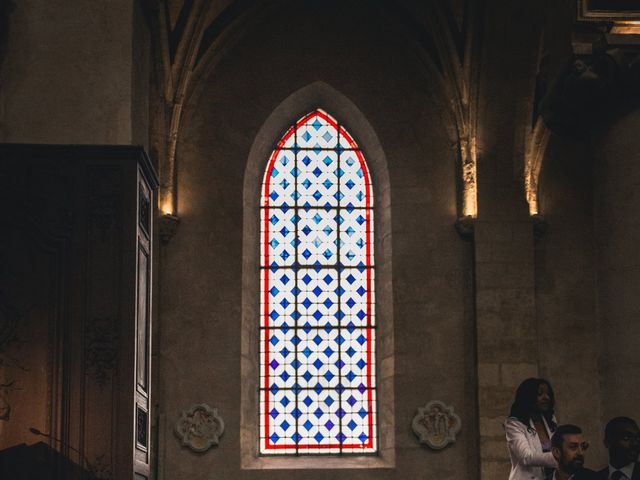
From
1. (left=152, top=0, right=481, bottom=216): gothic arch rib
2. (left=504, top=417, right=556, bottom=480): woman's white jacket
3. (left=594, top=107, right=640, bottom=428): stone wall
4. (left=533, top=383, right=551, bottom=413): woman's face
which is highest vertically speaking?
(left=152, top=0, right=481, bottom=216): gothic arch rib

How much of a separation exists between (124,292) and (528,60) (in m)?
8.80

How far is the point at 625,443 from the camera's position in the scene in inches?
260

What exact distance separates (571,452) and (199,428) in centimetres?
895

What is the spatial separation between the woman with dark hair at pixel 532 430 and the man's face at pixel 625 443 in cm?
101

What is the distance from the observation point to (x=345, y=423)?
1574 centimetres

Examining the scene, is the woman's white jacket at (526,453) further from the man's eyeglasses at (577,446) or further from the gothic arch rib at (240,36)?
the gothic arch rib at (240,36)

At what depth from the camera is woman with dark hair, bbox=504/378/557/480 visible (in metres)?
7.64

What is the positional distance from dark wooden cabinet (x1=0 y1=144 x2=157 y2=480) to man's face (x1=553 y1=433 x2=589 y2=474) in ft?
7.79

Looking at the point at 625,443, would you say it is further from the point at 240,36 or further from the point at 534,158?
the point at 240,36

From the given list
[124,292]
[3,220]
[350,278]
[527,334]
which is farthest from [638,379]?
[350,278]

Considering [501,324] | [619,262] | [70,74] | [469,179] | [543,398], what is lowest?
[543,398]

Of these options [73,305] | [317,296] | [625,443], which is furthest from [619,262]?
[317,296]

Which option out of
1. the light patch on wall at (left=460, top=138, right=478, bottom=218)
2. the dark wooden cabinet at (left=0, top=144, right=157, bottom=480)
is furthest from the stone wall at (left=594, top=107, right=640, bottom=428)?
the light patch on wall at (left=460, top=138, right=478, bottom=218)

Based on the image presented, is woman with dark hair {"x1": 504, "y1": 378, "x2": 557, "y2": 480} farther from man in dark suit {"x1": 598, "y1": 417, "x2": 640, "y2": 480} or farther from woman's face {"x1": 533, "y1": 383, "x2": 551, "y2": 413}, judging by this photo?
man in dark suit {"x1": 598, "y1": 417, "x2": 640, "y2": 480}
